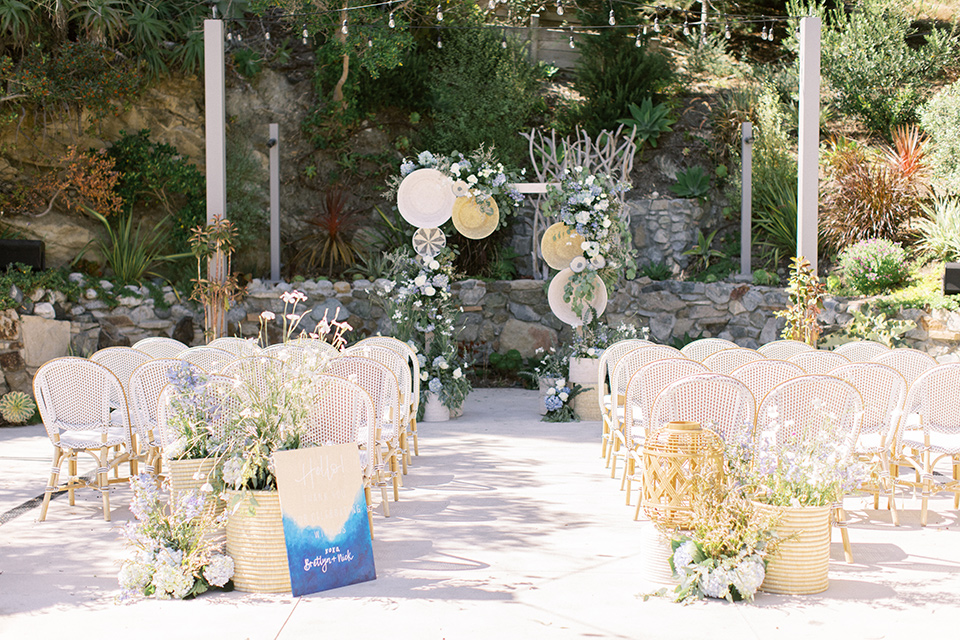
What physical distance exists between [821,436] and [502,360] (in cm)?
604

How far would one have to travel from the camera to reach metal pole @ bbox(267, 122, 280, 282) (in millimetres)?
9695

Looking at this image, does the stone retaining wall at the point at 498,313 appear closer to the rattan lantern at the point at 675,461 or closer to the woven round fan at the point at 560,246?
the woven round fan at the point at 560,246

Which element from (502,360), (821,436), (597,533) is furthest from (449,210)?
(821,436)

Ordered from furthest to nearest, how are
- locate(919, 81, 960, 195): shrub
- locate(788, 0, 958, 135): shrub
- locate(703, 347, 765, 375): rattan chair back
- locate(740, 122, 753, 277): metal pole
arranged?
1. locate(788, 0, 958, 135): shrub
2. locate(740, 122, 753, 277): metal pole
3. locate(919, 81, 960, 195): shrub
4. locate(703, 347, 765, 375): rattan chair back

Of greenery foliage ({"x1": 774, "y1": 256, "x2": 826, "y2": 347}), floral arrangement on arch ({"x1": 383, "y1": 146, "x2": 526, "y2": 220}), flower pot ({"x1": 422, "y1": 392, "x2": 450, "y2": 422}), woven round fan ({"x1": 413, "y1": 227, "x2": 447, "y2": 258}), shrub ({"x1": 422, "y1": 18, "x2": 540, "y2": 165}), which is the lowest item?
flower pot ({"x1": 422, "y1": 392, "x2": 450, "y2": 422})

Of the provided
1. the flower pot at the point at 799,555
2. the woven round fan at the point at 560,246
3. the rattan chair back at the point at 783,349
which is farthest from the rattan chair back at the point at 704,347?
the flower pot at the point at 799,555

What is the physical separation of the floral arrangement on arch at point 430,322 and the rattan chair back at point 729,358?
2.55 m

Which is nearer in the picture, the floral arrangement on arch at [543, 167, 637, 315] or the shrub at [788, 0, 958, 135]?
the floral arrangement on arch at [543, 167, 637, 315]

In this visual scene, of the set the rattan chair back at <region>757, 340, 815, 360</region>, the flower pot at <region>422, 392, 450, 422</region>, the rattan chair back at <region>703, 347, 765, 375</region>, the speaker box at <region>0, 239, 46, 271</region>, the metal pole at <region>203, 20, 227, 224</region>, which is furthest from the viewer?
the metal pole at <region>203, 20, 227, 224</region>

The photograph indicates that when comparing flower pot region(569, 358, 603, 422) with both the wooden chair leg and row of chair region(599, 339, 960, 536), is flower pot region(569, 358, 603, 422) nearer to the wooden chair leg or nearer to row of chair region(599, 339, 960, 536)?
row of chair region(599, 339, 960, 536)

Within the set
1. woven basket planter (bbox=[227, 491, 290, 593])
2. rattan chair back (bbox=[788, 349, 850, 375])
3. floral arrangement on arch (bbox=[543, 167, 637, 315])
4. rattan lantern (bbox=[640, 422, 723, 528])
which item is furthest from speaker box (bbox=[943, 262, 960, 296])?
woven basket planter (bbox=[227, 491, 290, 593])

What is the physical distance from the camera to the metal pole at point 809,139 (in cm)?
746

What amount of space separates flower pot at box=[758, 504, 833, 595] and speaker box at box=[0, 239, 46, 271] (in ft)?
23.2

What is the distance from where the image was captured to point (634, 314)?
9234 millimetres
